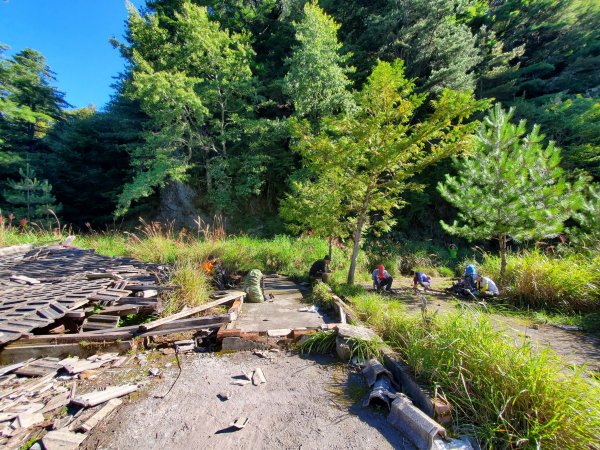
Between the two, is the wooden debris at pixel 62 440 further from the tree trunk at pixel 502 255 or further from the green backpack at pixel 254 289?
the tree trunk at pixel 502 255

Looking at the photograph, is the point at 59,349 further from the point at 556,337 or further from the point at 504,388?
the point at 556,337

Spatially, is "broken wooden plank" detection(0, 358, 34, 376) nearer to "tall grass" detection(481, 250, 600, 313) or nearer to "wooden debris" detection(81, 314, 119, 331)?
"wooden debris" detection(81, 314, 119, 331)

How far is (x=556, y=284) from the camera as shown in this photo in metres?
5.61

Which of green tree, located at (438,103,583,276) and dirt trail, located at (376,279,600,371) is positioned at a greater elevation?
green tree, located at (438,103,583,276)

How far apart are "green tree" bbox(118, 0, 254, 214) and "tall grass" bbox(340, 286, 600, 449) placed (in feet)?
40.2

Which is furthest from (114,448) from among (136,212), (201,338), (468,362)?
(136,212)

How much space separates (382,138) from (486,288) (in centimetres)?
428

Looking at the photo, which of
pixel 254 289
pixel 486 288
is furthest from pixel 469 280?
pixel 254 289

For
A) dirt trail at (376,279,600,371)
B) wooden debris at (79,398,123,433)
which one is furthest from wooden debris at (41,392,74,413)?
dirt trail at (376,279,600,371)

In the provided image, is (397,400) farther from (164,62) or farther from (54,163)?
(54,163)

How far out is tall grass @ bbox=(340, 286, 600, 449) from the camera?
6.63 feet

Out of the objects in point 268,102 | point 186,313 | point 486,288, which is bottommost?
point 186,313

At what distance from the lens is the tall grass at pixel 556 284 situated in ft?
17.4

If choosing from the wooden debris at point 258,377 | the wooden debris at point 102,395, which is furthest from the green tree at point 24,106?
the wooden debris at point 258,377
